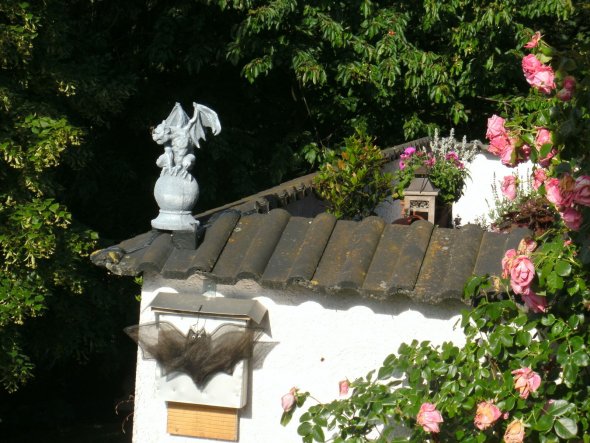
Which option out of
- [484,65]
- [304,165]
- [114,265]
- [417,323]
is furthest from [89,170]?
[417,323]

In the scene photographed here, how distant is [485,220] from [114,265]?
12.8 ft

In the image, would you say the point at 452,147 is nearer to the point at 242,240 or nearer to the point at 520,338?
the point at 242,240

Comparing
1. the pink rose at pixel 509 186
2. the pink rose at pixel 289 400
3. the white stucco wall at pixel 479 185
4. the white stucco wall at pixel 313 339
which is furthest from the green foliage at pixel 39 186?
the pink rose at pixel 509 186

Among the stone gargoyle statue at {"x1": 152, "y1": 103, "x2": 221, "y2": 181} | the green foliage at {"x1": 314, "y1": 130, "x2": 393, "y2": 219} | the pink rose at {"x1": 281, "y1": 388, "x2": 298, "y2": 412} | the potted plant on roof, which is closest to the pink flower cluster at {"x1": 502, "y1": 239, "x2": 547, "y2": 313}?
the pink rose at {"x1": 281, "y1": 388, "x2": 298, "y2": 412}

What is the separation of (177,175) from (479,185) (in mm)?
4810

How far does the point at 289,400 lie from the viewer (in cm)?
363

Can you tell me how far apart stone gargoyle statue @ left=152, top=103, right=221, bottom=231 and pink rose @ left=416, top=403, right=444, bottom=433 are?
4.55 ft

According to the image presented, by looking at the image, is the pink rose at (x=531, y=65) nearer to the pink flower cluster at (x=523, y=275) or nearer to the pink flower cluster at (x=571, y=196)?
the pink flower cluster at (x=571, y=196)

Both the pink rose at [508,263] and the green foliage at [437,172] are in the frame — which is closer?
the pink rose at [508,263]

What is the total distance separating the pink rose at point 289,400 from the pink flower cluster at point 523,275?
102 centimetres

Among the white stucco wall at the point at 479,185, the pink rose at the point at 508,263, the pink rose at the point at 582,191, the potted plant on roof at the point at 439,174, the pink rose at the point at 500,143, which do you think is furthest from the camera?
the white stucco wall at the point at 479,185

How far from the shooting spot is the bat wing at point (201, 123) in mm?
4109

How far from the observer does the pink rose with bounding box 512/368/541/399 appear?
9.84ft

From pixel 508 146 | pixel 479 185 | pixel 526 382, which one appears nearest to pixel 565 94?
pixel 508 146
